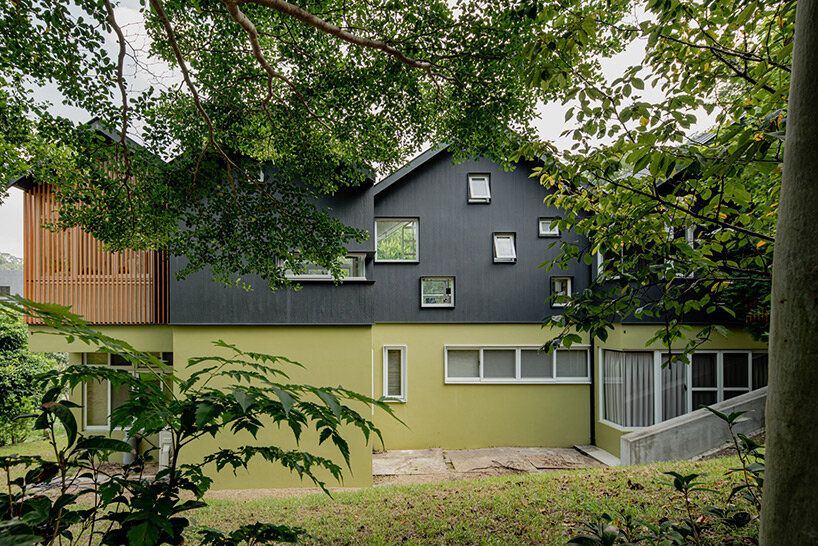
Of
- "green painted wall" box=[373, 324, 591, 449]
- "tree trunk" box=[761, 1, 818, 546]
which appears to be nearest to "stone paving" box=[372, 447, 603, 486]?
"green painted wall" box=[373, 324, 591, 449]

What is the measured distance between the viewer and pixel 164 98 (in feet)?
17.6

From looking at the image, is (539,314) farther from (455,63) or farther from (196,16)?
(196,16)

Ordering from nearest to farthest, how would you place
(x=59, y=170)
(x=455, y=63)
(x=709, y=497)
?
(x=709, y=497)
(x=455, y=63)
(x=59, y=170)

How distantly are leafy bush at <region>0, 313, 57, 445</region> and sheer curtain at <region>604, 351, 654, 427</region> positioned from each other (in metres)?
14.0

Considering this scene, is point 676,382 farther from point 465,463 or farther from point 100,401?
point 100,401

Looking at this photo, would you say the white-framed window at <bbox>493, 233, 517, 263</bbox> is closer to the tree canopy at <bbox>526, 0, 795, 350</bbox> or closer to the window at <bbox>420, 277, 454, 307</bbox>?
the window at <bbox>420, 277, 454, 307</bbox>

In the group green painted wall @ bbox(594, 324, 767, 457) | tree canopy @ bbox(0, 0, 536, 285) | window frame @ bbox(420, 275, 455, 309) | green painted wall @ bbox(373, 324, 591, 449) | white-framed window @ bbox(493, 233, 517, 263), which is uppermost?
tree canopy @ bbox(0, 0, 536, 285)

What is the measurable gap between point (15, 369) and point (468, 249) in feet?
40.1

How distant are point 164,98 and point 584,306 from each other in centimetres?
568

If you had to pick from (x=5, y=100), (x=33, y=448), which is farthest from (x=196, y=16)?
(x=33, y=448)

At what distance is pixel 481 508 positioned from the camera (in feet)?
16.3

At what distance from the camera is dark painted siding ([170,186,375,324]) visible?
789cm

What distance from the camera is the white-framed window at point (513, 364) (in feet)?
36.6

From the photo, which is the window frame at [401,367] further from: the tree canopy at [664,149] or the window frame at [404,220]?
the tree canopy at [664,149]
